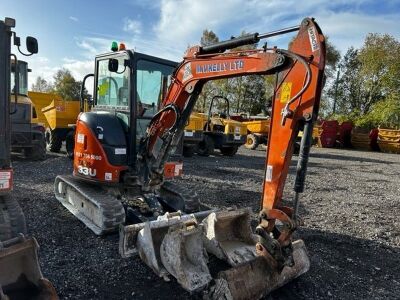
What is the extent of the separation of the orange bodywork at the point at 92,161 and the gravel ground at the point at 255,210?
722 mm

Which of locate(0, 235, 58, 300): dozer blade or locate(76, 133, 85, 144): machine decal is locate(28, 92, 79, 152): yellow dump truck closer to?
locate(76, 133, 85, 144): machine decal

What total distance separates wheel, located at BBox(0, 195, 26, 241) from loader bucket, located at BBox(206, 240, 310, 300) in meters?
1.90

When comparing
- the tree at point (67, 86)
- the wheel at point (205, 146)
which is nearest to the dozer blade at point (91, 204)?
the wheel at point (205, 146)

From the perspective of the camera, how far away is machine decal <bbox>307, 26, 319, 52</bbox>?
310 centimetres

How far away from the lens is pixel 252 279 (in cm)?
330

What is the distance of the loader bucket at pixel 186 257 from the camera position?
3416 mm

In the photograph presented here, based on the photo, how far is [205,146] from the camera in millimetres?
14383

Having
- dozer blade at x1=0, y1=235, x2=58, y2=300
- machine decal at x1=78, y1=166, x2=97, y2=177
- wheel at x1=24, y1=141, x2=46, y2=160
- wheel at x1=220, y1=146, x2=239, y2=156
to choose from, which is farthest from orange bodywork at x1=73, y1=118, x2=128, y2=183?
wheel at x1=220, y1=146, x2=239, y2=156

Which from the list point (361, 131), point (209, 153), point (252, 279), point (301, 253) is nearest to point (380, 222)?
point (301, 253)

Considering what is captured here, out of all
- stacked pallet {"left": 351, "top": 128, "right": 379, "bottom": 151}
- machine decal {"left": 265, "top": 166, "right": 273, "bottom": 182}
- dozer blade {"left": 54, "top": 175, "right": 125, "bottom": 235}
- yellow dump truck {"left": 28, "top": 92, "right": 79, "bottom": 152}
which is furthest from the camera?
stacked pallet {"left": 351, "top": 128, "right": 379, "bottom": 151}

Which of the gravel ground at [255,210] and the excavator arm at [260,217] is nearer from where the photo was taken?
the excavator arm at [260,217]

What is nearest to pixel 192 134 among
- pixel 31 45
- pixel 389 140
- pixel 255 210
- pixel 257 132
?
pixel 255 210

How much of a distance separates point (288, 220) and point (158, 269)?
136 cm

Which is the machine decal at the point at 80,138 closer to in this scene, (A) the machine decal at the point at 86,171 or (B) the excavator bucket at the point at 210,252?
(A) the machine decal at the point at 86,171
